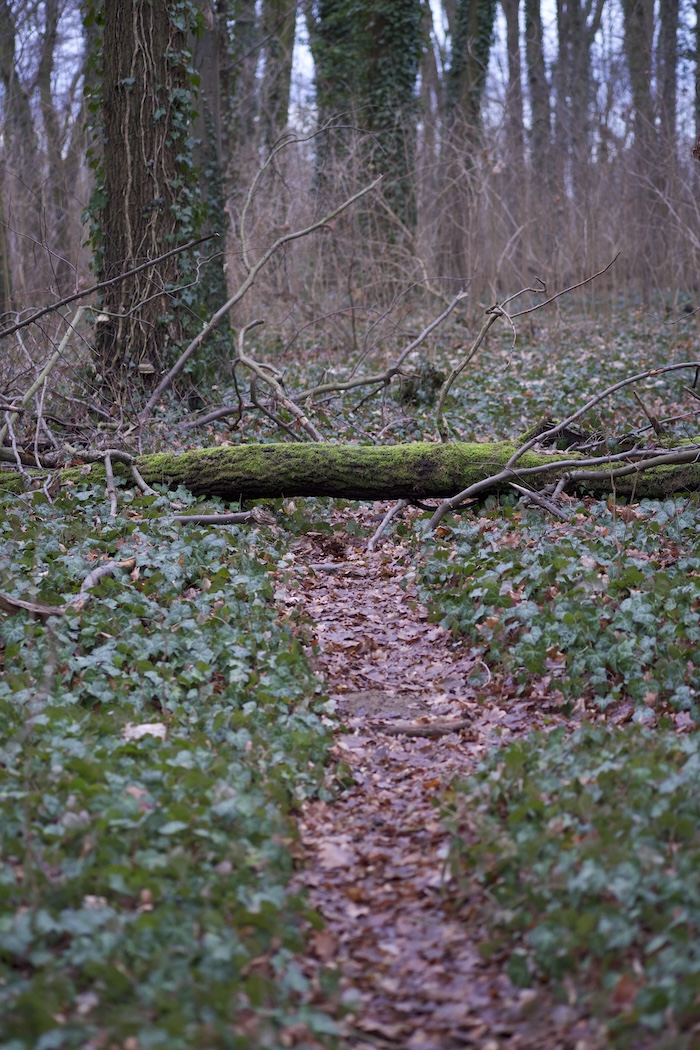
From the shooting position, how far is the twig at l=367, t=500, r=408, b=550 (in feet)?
22.8

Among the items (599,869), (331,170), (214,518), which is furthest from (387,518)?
(331,170)

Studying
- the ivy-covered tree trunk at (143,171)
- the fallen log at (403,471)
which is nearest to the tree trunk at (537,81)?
the ivy-covered tree trunk at (143,171)

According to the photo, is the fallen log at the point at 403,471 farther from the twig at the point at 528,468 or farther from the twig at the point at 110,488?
the twig at the point at 110,488

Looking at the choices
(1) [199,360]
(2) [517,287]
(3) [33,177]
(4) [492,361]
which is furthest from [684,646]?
(3) [33,177]

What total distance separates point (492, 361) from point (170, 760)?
10.7m

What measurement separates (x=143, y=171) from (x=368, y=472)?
16.3 ft

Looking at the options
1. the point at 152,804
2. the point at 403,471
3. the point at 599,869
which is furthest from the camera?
the point at 403,471

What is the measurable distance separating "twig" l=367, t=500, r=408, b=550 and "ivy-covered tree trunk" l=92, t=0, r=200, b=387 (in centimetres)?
364

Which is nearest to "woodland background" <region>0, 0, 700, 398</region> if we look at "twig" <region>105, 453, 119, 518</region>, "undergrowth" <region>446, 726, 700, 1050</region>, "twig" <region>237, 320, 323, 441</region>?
"twig" <region>237, 320, 323, 441</region>

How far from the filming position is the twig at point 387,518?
696 cm

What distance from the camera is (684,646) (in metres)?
4.63

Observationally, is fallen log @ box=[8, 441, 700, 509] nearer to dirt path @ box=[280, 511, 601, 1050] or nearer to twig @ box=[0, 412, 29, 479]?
twig @ box=[0, 412, 29, 479]

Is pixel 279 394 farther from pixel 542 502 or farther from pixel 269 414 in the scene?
pixel 542 502

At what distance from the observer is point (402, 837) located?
12.2 feet
